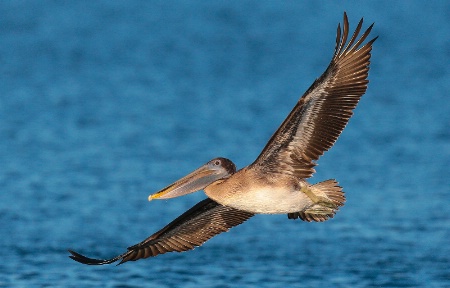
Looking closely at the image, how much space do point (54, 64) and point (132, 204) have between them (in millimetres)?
10064

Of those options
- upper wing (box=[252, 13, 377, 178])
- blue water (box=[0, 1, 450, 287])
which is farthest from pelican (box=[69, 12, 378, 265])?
blue water (box=[0, 1, 450, 287])

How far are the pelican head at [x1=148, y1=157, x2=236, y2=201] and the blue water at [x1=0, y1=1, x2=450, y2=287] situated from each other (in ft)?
5.37

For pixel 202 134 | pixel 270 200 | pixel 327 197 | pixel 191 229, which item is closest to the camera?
pixel 270 200

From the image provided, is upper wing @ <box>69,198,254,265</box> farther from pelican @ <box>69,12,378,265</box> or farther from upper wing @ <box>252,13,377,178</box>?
upper wing @ <box>252,13,377,178</box>

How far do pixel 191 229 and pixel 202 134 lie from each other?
7.51 meters

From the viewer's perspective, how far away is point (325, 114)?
27.8 feet

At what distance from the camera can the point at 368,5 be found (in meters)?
26.8

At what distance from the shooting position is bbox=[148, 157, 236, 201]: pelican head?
8.69 m

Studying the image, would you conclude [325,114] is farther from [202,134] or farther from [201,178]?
[202,134]

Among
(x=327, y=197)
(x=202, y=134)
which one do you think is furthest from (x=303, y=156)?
(x=202, y=134)

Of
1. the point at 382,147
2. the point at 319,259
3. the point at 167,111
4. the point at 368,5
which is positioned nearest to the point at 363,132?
the point at 382,147

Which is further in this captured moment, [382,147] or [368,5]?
[368,5]

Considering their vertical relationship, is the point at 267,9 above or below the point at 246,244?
above

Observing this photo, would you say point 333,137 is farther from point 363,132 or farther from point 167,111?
point 167,111
